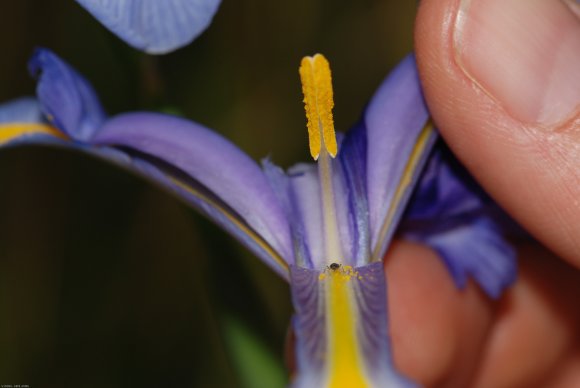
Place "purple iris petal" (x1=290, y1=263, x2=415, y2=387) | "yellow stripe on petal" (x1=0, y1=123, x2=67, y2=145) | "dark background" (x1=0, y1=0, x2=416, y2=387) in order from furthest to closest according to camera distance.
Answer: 1. "dark background" (x1=0, y1=0, x2=416, y2=387)
2. "yellow stripe on petal" (x1=0, y1=123, x2=67, y2=145)
3. "purple iris petal" (x1=290, y1=263, x2=415, y2=387)

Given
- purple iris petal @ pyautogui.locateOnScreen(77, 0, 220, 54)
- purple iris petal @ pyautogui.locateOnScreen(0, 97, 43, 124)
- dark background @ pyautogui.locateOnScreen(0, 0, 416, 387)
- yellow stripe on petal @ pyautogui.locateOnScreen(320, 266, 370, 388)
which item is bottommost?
yellow stripe on petal @ pyautogui.locateOnScreen(320, 266, 370, 388)

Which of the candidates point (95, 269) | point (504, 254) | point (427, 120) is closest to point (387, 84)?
point (427, 120)

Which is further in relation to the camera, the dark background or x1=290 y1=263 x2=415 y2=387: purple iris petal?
the dark background

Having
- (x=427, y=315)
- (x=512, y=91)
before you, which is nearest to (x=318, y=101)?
(x=512, y=91)

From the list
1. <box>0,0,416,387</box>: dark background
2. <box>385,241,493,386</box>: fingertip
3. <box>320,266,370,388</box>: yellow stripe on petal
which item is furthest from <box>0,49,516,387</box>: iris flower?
<box>0,0,416,387</box>: dark background

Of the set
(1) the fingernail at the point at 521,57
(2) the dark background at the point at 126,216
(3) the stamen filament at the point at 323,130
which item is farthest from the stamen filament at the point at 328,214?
(2) the dark background at the point at 126,216

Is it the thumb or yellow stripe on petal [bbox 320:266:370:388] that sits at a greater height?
the thumb

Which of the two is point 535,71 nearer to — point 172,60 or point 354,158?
point 354,158

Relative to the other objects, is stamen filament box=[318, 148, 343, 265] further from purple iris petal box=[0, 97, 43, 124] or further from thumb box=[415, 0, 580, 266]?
purple iris petal box=[0, 97, 43, 124]
